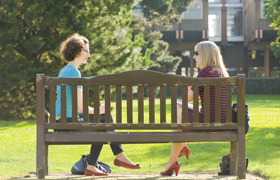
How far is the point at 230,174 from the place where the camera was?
3482mm

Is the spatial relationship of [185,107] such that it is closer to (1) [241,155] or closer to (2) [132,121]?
(2) [132,121]

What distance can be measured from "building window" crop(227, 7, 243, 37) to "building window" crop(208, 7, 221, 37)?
1.18 meters

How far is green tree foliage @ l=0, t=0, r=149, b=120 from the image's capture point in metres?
10.5

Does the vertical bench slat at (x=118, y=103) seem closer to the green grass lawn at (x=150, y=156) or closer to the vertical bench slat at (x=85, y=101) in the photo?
the vertical bench slat at (x=85, y=101)

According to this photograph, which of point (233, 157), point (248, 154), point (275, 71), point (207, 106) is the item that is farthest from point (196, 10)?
point (207, 106)

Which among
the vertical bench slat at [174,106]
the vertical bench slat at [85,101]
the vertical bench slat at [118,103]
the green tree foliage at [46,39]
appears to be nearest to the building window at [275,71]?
the green tree foliage at [46,39]

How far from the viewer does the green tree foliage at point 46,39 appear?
412 inches

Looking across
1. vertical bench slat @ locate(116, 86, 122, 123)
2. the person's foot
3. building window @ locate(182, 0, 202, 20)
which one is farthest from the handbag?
building window @ locate(182, 0, 202, 20)

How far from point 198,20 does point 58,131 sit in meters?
32.4

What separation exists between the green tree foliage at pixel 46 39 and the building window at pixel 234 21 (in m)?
29.8

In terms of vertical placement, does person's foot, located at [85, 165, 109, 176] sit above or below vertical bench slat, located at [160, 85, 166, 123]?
below

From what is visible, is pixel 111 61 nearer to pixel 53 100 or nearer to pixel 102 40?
pixel 102 40

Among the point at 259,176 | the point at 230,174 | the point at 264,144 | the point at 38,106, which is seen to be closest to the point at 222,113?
the point at 230,174

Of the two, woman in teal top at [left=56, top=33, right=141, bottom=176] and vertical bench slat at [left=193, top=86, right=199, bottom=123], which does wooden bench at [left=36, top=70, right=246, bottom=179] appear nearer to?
vertical bench slat at [left=193, top=86, right=199, bottom=123]
